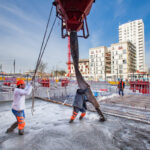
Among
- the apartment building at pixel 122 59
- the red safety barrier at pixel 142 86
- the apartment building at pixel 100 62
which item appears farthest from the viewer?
the apartment building at pixel 100 62

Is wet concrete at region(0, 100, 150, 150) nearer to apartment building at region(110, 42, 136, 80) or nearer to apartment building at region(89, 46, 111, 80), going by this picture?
apartment building at region(110, 42, 136, 80)

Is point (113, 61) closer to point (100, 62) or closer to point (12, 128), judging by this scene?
point (100, 62)

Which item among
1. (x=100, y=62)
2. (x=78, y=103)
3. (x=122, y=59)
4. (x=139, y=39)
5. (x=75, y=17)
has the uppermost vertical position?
(x=139, y=39)

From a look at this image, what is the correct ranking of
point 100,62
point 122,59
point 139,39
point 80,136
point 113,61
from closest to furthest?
point 80,136 → point 122,59 → point 113,61 → point 100,62 → point 139,39

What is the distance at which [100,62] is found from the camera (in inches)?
2522

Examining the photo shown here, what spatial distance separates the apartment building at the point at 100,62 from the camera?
207 ft

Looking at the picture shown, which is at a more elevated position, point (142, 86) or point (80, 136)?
point (142, 86)

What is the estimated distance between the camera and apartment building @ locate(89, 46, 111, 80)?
63.0 meters

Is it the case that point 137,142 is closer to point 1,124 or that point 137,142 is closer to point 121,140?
Answer: point 121,140

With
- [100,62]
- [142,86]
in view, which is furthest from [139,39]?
[142,86]

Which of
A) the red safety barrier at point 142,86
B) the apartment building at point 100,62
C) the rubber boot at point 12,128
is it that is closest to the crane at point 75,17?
the rubber boot at point 12,128

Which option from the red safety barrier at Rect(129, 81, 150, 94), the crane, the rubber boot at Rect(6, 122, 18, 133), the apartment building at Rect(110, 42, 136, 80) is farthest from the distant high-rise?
the rubber boot at Rect(6, 122, 18, 133)

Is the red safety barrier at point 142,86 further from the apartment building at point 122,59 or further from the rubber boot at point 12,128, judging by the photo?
the apartment building at point 122,59

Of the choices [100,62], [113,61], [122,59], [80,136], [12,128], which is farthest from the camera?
[100,62]
